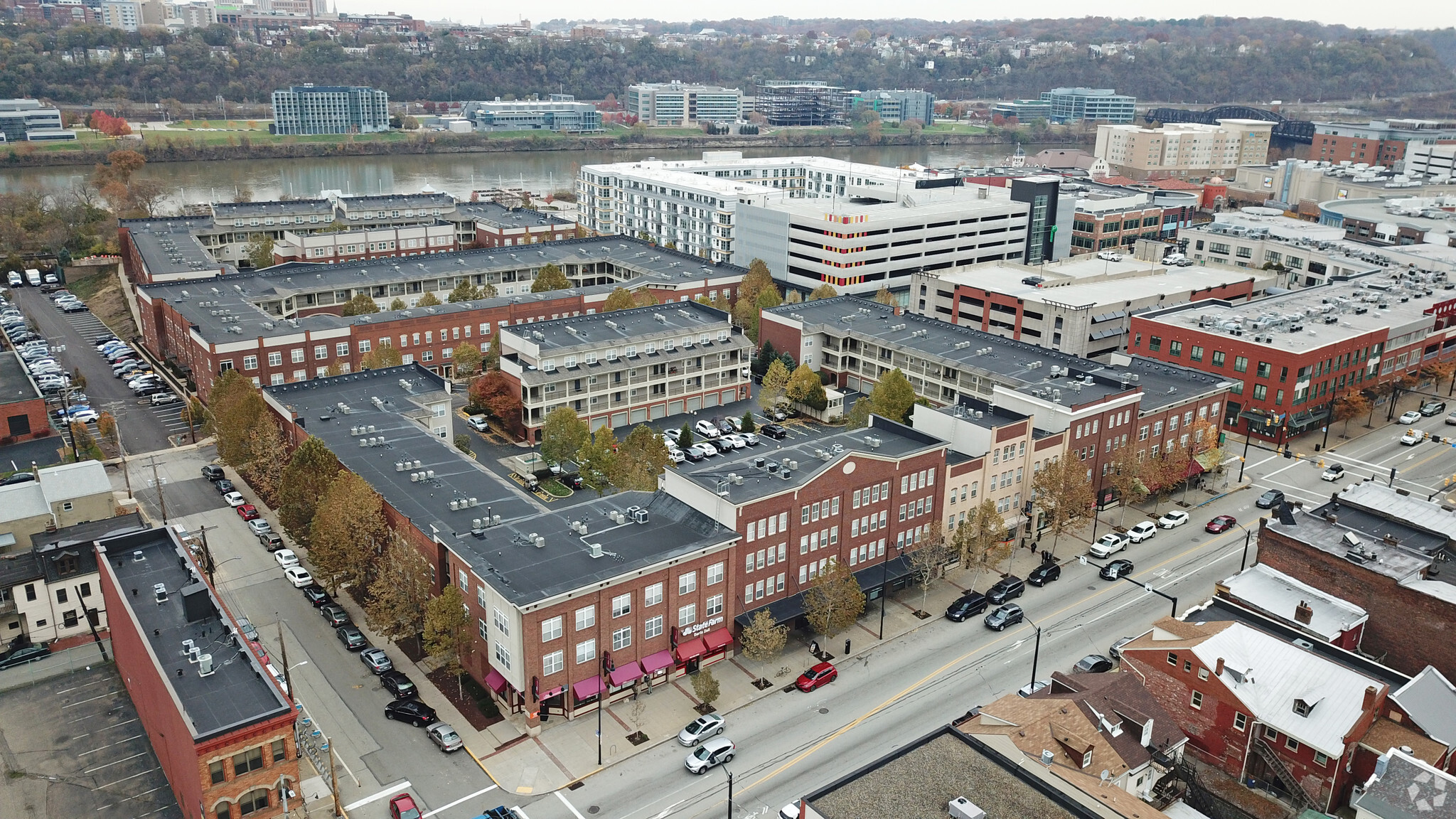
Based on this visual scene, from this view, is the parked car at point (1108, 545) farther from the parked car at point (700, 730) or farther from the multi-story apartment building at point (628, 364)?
the multi-story apartment building at point (628, 364)

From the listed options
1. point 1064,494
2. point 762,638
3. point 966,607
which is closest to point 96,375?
point 762,638

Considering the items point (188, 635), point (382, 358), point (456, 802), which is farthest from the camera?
point (382, 358)

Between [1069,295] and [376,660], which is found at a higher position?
[1069,295]

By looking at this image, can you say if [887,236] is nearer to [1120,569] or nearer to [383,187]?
[1120,569]

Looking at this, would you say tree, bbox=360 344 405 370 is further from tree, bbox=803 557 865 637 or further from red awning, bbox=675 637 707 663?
tree, bbox=803 557 865 637

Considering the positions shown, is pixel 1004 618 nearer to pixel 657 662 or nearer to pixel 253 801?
pixel 657 662

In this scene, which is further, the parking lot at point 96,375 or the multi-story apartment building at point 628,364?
the parking lot at point 96,375

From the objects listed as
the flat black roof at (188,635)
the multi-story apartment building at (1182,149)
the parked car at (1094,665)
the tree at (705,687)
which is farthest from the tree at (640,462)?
the multi-story apartment building at (1182,149)
